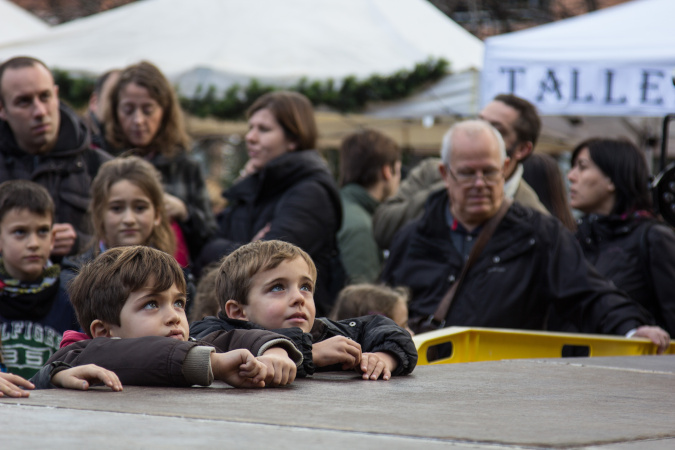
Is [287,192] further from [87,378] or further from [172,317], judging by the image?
[87,378]

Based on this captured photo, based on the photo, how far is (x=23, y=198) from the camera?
4770 mm

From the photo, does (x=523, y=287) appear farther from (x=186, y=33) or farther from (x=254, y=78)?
(x=186, y=33)

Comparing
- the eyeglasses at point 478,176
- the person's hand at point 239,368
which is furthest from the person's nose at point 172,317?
the eyeglasses at point 478,176

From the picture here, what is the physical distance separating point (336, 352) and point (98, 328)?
2.49 ft

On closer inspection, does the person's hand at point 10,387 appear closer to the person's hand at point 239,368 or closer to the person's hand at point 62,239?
the person's hand at point 239,368

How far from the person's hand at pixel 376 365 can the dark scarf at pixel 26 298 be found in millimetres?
1857

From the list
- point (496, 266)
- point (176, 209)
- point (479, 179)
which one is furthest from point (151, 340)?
point (176, 209)

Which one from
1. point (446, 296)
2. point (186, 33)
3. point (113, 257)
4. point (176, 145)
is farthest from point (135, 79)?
point (186, 33)

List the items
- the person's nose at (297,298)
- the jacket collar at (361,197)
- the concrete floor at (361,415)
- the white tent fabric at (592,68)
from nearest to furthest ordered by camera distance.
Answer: the concrete floor at (361,415)
the person's nose at (297,298)
the jacket collar at (361,197)
the white tent fabric at (592,68)

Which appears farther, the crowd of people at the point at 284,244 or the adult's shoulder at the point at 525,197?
the adult's shoulder at the point at 525,197

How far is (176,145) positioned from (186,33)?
4280 millimetres

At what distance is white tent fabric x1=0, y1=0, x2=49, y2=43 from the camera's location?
11.9 metres

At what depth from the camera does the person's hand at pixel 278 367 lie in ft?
9.67

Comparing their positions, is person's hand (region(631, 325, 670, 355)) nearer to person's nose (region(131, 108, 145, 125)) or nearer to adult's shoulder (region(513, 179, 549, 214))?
adult's shoulder (region(513, 179, 549, 214))
